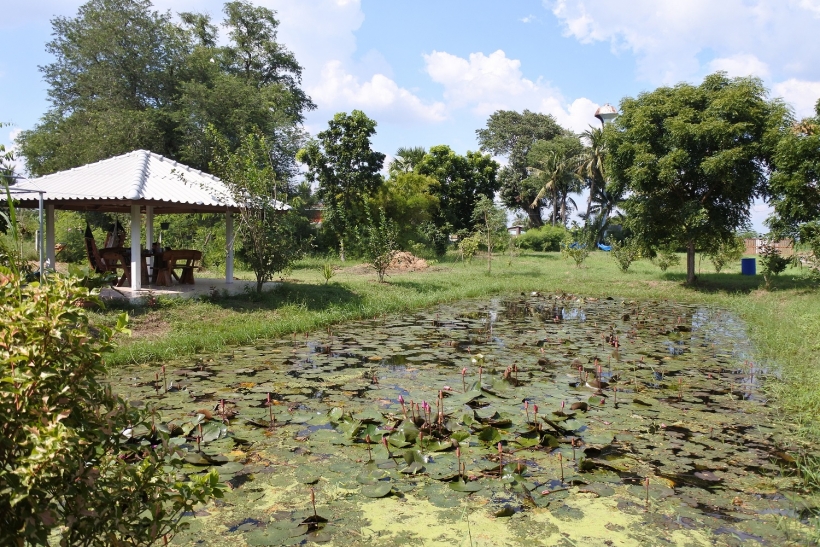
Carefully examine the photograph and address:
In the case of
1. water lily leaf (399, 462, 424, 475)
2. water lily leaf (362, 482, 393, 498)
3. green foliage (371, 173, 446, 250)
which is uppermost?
green foliage (371, 173, 446, 250)

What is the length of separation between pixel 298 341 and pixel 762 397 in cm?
593

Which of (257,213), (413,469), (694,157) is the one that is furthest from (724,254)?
(413,469)

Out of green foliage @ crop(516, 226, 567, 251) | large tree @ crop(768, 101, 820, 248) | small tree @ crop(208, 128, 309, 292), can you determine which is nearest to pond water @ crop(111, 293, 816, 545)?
small tree @ crop(208, 128, 309, 292)

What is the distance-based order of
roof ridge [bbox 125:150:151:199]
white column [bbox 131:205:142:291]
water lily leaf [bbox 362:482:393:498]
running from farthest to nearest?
white column [bbox 131:205:142:291]
roof ridge [bbox 125:150:151:199]
water lily leaf [bbox 362:482:393:498]

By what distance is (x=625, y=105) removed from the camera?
683 inches

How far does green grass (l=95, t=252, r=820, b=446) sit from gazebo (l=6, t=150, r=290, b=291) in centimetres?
177

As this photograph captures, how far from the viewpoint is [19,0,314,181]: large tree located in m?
21.8

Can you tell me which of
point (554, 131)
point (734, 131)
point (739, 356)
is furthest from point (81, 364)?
point (554, 131)

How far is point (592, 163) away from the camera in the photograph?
36.2 m

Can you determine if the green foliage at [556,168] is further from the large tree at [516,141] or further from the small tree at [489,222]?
the small tree at [489,222]

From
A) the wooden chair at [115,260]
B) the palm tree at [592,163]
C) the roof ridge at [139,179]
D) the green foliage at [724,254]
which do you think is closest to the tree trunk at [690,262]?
the green foliage at [724,254]

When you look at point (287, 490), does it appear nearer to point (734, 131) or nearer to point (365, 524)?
point (365, 524)

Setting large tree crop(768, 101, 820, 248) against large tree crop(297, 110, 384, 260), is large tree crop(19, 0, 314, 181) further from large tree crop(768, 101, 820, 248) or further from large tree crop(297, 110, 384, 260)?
large tree crop(768, 101, 820, 248)

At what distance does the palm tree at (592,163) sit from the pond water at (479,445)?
29.8 m
